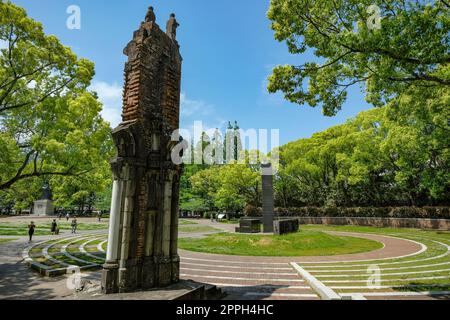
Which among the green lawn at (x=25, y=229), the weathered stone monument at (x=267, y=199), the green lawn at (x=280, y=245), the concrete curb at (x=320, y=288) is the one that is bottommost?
the green lawn at (x=25, y=229)

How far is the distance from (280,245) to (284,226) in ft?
15.7

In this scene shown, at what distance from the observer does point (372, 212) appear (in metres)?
36.6

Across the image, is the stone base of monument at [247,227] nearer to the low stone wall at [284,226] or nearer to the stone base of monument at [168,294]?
the low stone wall at [284,226]

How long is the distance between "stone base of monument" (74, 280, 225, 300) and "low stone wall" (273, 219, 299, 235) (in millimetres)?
15326

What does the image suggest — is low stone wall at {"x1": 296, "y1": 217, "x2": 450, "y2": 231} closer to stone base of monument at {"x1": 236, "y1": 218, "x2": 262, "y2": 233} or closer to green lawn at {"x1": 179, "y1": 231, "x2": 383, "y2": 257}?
green lawn at {"x1": 179, "y1": 231, "x2": 383, "y2": 257}

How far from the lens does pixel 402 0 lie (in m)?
8.41

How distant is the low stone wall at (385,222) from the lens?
29.1 meters

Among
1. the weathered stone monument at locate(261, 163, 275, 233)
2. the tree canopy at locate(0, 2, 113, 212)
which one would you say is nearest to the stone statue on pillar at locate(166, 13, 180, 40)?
A: the tree canopy at locate(0, 2, 113, 212)

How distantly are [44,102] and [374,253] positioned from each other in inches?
838

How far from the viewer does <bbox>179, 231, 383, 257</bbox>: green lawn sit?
16.8 m

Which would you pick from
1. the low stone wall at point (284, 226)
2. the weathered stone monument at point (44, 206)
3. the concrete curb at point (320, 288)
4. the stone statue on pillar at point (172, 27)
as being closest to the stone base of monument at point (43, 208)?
the weathered stone monument at point (44, 206)

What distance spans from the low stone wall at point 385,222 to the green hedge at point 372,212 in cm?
119

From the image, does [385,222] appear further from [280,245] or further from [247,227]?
[280,245]

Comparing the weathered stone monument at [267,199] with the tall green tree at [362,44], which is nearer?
the tall green tree at [362,44]
